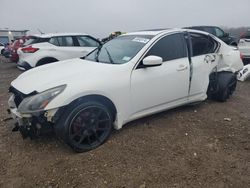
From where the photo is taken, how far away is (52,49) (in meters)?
8.62

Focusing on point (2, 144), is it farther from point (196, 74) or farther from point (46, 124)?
point (196, 74)

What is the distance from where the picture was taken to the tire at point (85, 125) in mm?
3189

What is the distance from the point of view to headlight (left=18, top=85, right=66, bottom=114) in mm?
3112

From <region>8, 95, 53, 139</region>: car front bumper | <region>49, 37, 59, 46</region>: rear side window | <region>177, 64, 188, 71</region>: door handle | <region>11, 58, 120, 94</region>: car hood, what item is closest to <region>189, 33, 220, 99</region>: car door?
<region>177, 64, 188, 71</region>: door handle

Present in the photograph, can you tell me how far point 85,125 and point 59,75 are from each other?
2.62ft

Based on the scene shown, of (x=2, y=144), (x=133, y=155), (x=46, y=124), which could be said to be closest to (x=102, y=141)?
(x=133, y=155)

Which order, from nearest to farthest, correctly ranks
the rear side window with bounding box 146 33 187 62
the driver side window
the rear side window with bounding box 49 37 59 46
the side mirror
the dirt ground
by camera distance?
1. the dirt ground
2. the side mirror
3. the rear side window with bounding box 146 33 187 62
4. the rear side window with bounding box 49 37 59 46
5. the driver side window

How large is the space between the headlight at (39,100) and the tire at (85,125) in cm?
25

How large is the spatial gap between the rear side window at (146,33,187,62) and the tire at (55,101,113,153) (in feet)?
4.05

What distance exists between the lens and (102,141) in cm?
358

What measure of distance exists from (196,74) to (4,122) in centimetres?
351

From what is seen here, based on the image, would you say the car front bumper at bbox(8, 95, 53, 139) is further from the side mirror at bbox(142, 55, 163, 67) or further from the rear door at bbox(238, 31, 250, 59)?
the rear door at bbox(238, 31, 250, 59)

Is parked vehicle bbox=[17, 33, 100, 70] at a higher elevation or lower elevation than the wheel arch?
lower

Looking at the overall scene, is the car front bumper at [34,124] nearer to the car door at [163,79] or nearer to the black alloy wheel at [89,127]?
the black alloy wheel at [89,127]
